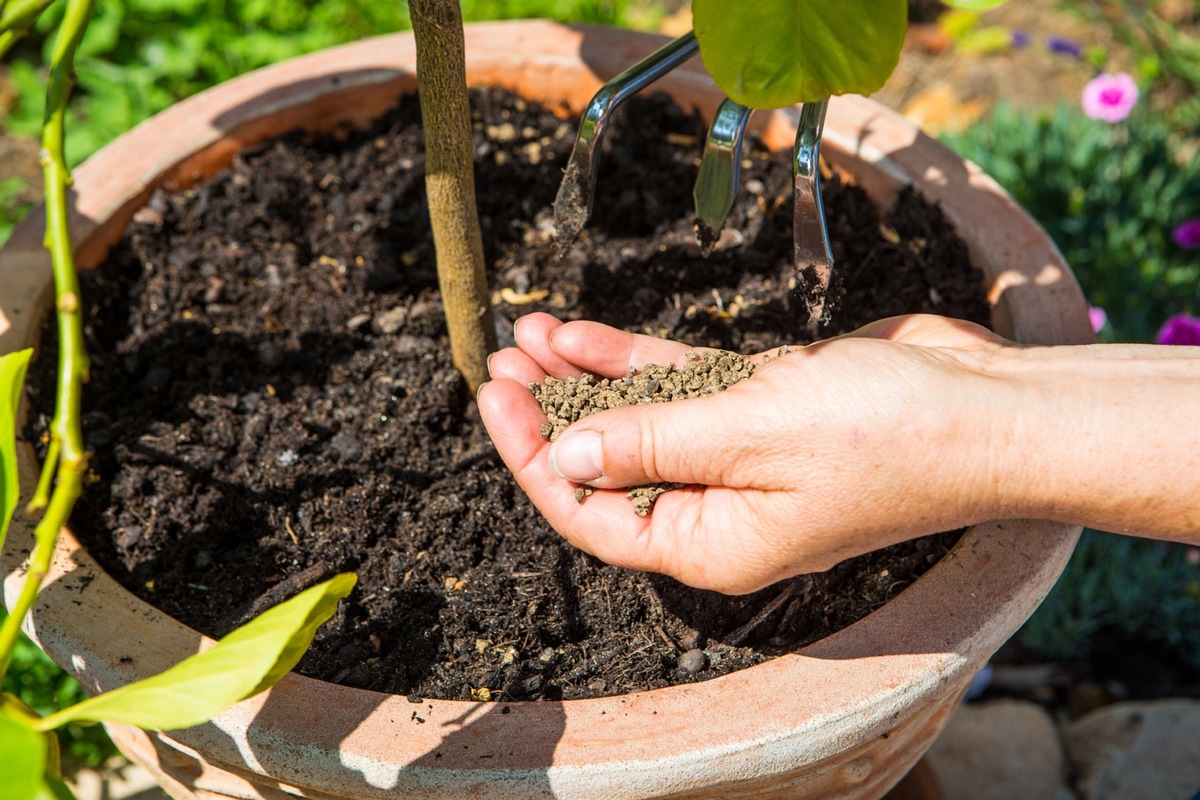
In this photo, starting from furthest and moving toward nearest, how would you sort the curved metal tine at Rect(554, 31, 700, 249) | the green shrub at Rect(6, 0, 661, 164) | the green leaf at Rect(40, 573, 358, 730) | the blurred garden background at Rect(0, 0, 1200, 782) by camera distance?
1. the green shrub at Rect(6, 0, 661, 164)
2. the blurred garden background at Rect(0, 0, 1200, 782)
3. the curved metal tine at Rect(554, 31, 700, 249)
4. the green leaf at Rect(40, 573, 358, 730)

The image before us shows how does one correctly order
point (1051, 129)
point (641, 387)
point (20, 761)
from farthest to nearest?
point (1051, 129), point (641, 387), point (20, 761)

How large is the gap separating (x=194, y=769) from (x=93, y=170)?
83 centimetres

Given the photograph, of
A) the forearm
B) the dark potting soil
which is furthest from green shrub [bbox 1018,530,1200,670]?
the forearm

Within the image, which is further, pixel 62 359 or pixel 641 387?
pixel 641 387

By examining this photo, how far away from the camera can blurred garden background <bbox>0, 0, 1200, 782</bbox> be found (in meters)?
1.72

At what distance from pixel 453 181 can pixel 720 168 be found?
11.6 inches

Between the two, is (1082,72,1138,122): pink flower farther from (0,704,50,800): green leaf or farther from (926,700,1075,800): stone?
(0,704,50,800): green leaf

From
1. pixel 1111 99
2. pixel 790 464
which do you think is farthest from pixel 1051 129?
pixel 790 464

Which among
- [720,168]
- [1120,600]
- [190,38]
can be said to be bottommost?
[1120,600]

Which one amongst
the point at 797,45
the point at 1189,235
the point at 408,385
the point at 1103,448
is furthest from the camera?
the point at 1189,235

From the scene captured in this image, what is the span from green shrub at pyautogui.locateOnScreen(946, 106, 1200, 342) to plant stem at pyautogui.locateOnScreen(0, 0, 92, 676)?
173 centimetres

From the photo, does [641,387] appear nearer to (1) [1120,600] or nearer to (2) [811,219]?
(2) [811,219]

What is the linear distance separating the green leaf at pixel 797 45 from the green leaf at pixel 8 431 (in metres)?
0.54

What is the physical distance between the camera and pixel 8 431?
70cm
